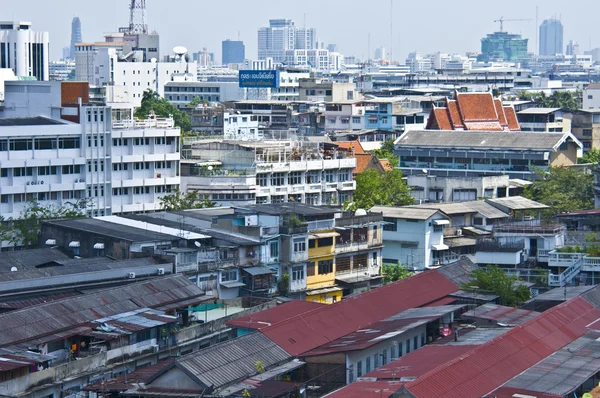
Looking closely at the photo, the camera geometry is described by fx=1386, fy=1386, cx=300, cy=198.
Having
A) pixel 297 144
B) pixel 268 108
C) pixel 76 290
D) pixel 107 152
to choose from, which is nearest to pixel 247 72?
pixel 268 108

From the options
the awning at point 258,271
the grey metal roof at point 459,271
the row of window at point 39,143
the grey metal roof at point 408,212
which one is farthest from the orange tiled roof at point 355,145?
the awning at point 258,271

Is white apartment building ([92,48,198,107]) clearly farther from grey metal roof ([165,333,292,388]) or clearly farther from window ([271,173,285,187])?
grey metal roof ([165,333,292,388])

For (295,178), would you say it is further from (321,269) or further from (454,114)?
(454,114)

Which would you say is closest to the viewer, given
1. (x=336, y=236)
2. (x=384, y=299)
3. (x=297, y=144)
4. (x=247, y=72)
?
(x=384, y=299)

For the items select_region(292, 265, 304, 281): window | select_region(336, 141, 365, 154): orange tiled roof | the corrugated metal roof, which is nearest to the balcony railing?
select_region(292, 265, 304, 281): window

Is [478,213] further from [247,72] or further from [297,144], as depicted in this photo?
[247,72]

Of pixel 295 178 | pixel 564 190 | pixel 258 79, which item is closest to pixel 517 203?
pixel 564 190
